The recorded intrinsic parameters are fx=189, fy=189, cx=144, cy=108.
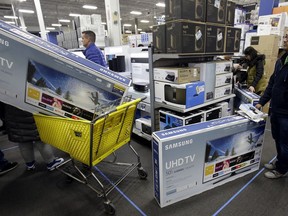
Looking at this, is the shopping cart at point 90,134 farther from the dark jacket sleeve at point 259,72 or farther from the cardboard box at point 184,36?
the dark jacket sleeve at point 259,72

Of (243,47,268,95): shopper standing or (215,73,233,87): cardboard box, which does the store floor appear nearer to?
(215,73,233,87): cardboard box

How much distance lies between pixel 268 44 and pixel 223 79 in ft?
7.98

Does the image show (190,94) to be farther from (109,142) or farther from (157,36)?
(109,142)

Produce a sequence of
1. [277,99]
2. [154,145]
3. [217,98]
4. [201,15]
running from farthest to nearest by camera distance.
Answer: [217,98], [201,15], [277,99], [154,145]

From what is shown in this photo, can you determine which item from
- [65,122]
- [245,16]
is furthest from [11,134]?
[245,16]

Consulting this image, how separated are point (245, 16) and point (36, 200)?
5969 millimetres

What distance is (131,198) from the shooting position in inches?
71.0

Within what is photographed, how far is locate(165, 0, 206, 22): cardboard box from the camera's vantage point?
5.73ft

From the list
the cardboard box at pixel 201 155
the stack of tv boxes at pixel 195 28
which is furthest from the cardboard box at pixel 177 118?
the stack of tv boxes at pixel 195 28

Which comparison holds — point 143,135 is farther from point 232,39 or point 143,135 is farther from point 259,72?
point 259,72

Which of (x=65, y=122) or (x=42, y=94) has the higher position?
(x=42, y=94)

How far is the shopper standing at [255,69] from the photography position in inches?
123

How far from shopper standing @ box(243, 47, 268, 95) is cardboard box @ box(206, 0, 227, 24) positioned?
1.35 metres

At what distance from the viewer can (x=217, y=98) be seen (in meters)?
2.33
